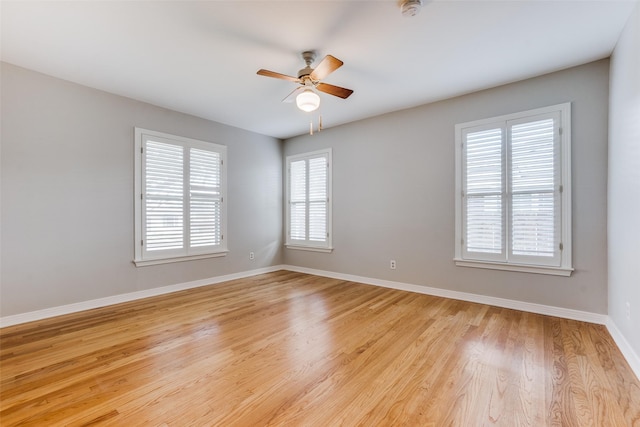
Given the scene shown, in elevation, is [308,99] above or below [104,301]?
above

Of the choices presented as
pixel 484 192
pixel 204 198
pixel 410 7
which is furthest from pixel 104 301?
pixel 484 192

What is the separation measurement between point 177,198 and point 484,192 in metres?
4.33

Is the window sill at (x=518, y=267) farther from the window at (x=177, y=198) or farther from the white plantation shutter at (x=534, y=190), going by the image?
the window at (x=177, y=198)

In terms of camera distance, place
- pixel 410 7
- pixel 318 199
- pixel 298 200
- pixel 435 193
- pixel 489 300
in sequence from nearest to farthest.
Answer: pixel 410 7 → pixel 489 300 → pixel 435 193 → pixel 318 199 → pixel 298 200

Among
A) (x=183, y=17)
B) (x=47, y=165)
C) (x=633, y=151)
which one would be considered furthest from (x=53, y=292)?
(x=633, y=151)

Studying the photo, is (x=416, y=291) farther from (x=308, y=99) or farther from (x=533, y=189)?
(x=308, y=99)

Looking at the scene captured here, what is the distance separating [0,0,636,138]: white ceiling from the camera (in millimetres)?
2205

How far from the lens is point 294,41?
2.60 meters

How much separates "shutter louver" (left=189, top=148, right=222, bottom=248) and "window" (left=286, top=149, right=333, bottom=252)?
4.97 ft

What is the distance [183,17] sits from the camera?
229 centimetres

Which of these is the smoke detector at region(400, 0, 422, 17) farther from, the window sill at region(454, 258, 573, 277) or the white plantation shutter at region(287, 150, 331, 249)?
the white plantation shutter at region(287, 150, 331, 249)

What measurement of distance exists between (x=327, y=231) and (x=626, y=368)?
12.9 feet

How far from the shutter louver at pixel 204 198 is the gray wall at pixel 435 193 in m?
1.69

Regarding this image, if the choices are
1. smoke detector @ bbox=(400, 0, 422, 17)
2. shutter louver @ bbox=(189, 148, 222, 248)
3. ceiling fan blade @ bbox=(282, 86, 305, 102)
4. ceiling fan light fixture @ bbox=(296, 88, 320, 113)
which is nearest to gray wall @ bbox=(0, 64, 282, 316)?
shutter louver @ bbox=(189, 148, 222, 248)
